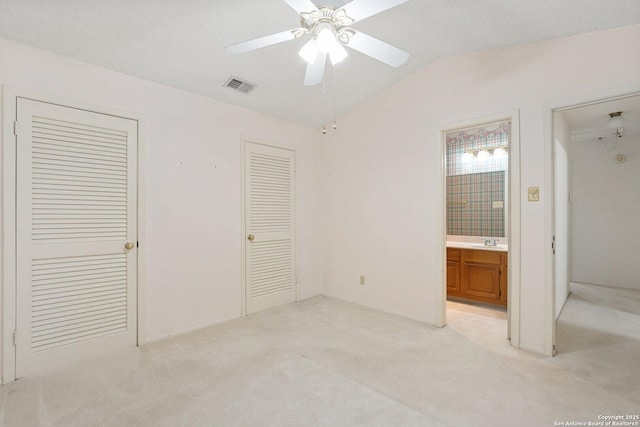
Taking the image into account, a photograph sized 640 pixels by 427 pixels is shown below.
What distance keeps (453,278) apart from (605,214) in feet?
9.32

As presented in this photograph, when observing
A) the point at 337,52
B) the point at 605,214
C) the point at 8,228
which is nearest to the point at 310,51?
the point at 337,52

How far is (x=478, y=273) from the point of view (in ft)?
12.8

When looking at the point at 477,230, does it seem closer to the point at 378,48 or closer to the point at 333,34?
the point at 378,48

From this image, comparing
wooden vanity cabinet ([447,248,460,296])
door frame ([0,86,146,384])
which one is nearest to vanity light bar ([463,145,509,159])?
wooden vanity cabinet ([447,248,460,296])

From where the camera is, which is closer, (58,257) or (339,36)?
(339,36)

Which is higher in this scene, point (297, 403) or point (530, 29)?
point (530, 29)

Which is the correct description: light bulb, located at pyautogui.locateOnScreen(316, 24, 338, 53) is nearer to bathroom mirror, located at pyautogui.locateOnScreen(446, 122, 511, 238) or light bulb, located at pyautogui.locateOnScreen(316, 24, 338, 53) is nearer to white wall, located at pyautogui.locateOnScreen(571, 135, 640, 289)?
bathroom mirror, located at pyautogui.locateOnScreen(446, 122, 511, 238)

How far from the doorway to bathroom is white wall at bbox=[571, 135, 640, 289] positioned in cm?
184

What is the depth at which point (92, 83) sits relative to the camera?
2.55m

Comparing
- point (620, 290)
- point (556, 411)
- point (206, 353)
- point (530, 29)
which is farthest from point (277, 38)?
point (620, 290)

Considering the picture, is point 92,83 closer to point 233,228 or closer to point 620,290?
point 233,228

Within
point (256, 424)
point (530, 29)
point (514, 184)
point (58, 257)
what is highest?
point (530, 29)

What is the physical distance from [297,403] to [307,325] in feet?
4.37

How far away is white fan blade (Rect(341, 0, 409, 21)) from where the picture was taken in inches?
60.4
